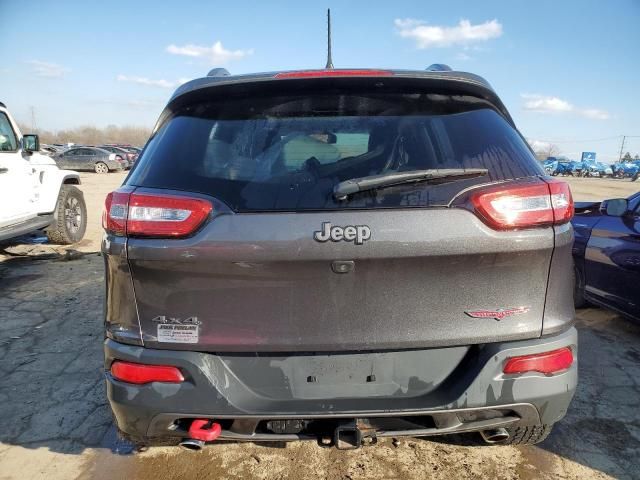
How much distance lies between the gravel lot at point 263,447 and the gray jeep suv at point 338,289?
599 mm

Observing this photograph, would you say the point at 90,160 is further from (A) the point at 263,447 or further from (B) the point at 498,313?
(B) the point at 498,313

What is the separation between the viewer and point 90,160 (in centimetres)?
2912

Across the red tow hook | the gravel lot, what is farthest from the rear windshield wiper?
the gravel lot

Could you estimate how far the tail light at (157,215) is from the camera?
5.46 feet

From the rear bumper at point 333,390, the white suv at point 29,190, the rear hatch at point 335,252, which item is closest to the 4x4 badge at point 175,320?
the rear hatch at point 335,252

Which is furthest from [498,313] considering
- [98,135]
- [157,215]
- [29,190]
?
[98,135]

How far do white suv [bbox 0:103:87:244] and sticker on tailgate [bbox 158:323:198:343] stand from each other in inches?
213

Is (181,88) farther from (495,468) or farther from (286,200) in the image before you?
(495,468)

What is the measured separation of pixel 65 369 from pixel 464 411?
3.00 metres

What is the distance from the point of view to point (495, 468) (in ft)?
7.59

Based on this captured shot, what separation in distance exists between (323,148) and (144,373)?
1118 mm

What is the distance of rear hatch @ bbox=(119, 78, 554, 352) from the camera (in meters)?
1.64

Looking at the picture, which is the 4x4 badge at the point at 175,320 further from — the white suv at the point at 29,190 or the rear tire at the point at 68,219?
the rear tire at the point at 68,219

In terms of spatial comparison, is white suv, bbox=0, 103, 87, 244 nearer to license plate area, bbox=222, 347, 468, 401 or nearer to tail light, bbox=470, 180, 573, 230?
license plate area, bbox=222, 347, 468, 401
